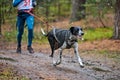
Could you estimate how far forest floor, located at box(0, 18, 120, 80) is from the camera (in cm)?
1012

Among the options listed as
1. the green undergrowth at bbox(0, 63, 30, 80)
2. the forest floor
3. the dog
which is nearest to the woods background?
the forest floor

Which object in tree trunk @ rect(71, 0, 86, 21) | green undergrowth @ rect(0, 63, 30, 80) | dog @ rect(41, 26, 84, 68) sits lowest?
tree trunk @ rect(71, 0, 86, 21)

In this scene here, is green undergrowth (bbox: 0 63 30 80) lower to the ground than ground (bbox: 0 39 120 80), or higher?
higher

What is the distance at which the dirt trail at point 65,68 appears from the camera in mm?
10023

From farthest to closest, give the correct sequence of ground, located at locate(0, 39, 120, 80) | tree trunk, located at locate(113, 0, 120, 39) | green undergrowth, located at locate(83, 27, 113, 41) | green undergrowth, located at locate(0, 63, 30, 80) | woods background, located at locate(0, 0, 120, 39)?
green undergrowth, located at locate(83, 27, 113, 41) → woods background, located at locate(0, 0, 120, 39) → tree trunk, located at locate(113, 0, 120, 39) → ground, located at locate(0, 39, 120, 80) → green undergrowth, located at locate(0, 63, 30, 80)

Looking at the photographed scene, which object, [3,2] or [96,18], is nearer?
[3,2]

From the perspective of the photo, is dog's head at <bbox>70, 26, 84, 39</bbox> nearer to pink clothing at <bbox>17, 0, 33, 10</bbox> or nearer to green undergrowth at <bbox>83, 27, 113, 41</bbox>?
pink clothing at <bbox>17, 0, 33, 10</bbox>

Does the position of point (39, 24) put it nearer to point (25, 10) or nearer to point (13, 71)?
point (25, 10)

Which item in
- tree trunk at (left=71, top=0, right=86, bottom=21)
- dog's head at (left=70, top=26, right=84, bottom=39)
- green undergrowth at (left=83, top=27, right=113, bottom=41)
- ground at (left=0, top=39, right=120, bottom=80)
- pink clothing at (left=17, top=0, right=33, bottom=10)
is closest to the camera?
ground at (left=0, top=39, right=120, bottom=80)

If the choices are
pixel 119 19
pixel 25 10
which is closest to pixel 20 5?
pixel 25 10

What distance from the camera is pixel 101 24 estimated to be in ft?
71.7

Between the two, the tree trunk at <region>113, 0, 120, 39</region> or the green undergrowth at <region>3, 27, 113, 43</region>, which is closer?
the tree trunk at <region>113, 0, 120, 39</region>

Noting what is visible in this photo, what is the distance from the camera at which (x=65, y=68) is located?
444 inches

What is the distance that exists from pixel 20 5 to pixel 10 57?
1820 millimetres
